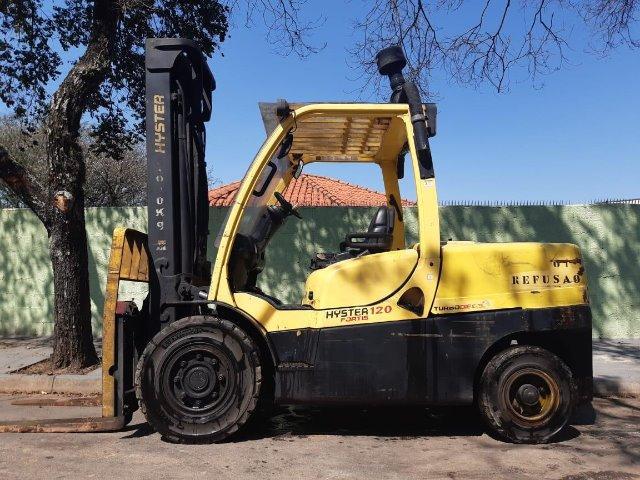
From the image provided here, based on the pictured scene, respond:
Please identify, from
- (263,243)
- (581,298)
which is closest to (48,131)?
(263,243)

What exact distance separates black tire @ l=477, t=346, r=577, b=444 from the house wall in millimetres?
4555

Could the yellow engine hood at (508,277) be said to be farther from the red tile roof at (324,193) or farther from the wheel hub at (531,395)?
the red tile roof at (324,193)

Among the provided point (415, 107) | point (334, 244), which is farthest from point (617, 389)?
point (334, 244)

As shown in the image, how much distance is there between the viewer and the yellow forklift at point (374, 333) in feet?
14.8

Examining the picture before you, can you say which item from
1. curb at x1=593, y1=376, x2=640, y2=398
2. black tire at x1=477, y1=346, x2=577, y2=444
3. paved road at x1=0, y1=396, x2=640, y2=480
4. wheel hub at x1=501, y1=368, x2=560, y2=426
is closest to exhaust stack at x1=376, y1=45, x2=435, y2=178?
black tire at x1=477, y1=346, x2=577, y2=444

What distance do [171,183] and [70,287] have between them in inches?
116

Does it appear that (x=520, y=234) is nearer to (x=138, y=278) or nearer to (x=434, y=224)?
(x=434, y=224)

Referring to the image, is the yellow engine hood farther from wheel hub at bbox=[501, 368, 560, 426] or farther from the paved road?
the paved road

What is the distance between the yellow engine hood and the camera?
15.0 ft

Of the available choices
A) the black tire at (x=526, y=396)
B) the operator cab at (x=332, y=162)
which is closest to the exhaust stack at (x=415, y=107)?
the operator cab at (x=332, y=162)

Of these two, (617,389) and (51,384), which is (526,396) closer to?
(617,389)

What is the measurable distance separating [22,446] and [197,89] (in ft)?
10.9

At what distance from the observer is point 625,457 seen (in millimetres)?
4363

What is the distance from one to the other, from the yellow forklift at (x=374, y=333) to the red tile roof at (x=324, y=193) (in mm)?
10655
